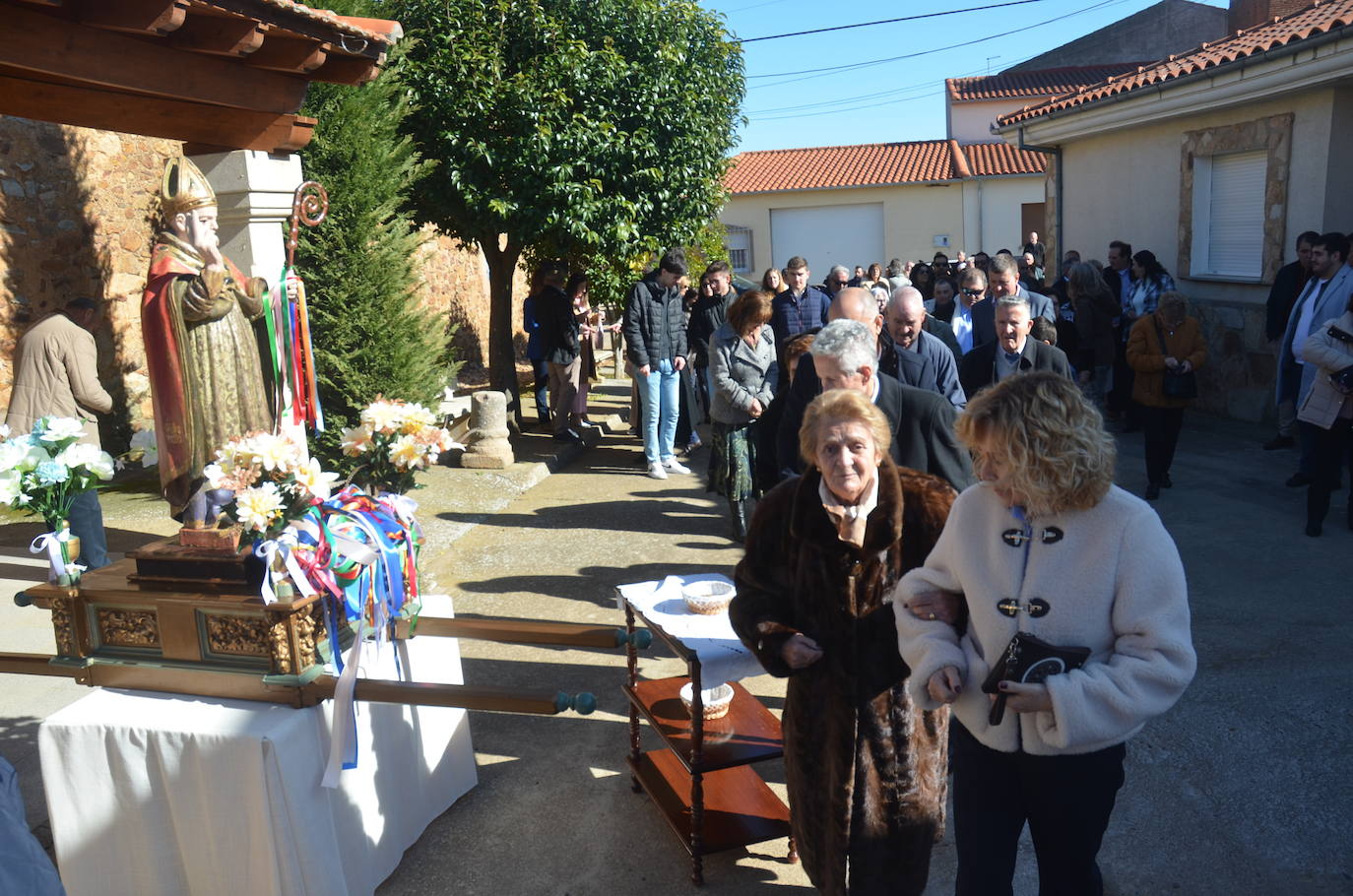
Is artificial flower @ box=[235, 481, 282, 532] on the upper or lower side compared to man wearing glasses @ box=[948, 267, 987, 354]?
lower

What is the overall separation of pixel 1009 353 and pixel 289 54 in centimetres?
388

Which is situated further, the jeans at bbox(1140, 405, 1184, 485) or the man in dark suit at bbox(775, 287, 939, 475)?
the jeans at bbox(1140, 405, 1184, 485)

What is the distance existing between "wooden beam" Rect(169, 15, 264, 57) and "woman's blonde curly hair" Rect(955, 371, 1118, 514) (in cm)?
353

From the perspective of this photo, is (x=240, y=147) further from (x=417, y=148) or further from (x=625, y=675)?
(x=417, y=148)

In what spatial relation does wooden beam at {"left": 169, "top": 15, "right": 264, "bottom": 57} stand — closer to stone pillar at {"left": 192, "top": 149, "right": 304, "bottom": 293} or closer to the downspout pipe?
stone pillar at {"left": 192, "top": 149, "right": 304, "bottom": 293}

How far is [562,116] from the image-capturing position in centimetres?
966

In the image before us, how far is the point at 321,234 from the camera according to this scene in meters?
8.09

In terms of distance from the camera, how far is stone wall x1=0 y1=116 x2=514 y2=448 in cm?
867

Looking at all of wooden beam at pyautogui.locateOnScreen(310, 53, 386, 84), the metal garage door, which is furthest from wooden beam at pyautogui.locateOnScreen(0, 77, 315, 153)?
the metal garage door

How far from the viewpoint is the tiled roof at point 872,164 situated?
105ft

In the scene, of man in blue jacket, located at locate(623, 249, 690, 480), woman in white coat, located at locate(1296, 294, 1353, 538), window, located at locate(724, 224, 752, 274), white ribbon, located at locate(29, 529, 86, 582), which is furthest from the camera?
window, located at locate(724, 224, 752, 274)

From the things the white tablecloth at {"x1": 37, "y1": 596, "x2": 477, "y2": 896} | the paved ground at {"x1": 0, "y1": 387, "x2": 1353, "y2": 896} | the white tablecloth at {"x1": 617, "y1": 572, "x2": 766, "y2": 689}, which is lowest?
the paved ground at {"x1": 0, "y1": 387, "x2": 1353, "y2": 896}

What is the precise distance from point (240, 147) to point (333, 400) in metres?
3.73

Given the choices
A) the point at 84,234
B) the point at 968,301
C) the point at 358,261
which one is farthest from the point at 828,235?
the point at 358,261
